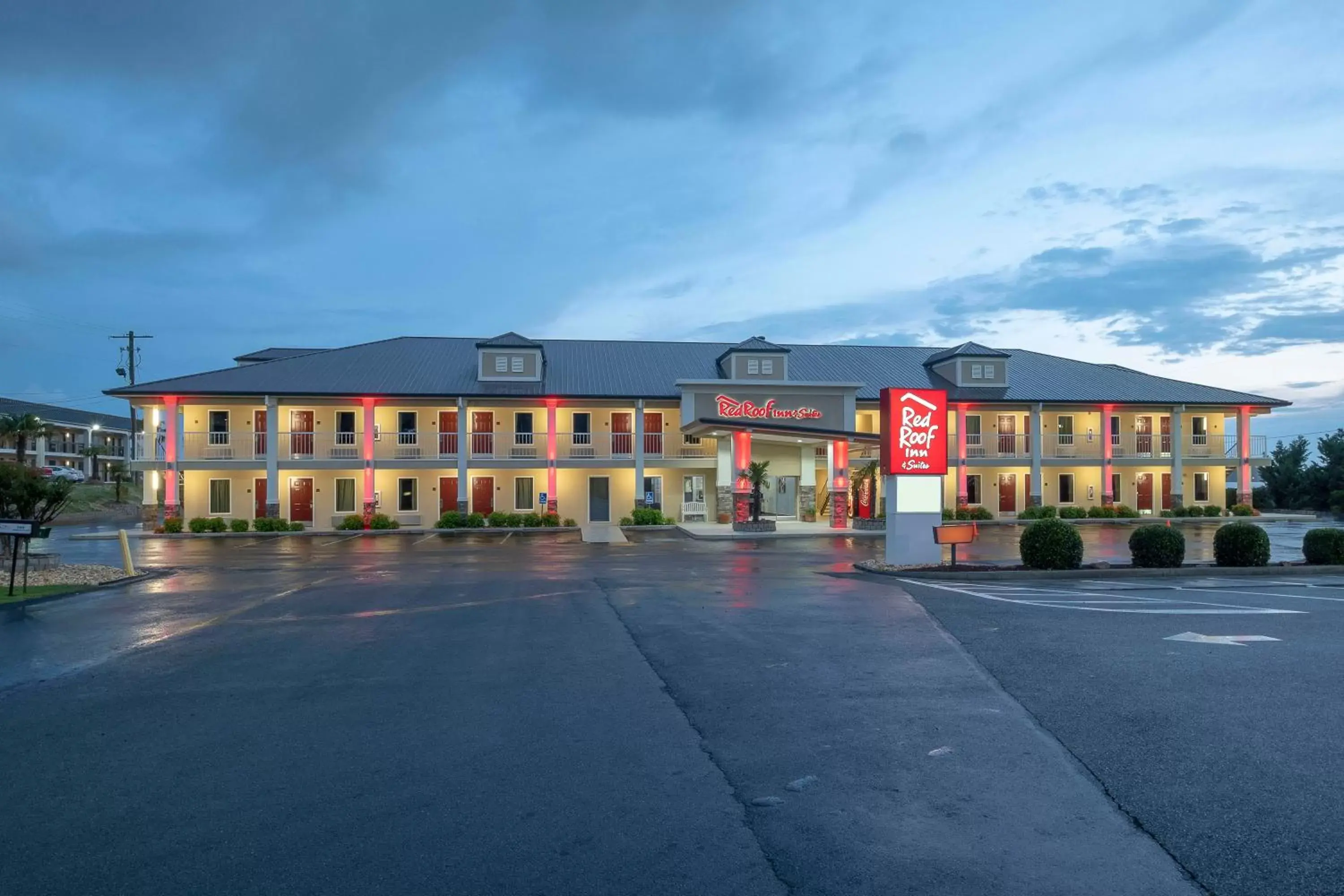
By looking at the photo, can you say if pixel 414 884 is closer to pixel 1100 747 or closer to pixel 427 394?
pixel 1100 747

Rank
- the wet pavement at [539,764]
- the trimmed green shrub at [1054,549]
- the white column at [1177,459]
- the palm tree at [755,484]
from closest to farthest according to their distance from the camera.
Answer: the wet pavement at [539,764]
the trimmed green shrub at [1054,549]
the palm tree at [755,484]
the white column at [1177,459]

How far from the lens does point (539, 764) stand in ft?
18.9

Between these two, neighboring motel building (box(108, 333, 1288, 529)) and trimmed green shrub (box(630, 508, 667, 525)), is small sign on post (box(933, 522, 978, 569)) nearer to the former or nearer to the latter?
neighboring motel building (box(108, 333, 1288, 529))

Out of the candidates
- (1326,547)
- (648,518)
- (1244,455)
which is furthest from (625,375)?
(1244,455)

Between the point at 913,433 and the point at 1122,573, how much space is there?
496 centimetres

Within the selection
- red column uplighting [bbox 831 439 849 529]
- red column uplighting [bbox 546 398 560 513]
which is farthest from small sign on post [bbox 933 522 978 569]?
red column uplighting [bbox 546 398 560 513]

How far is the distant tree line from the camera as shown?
163 feet

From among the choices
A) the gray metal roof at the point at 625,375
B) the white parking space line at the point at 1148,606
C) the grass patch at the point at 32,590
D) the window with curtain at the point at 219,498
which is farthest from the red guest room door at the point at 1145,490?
the grass patch at the point at 32,590

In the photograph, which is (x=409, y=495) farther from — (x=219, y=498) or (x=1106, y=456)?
(x=1106, y=456)

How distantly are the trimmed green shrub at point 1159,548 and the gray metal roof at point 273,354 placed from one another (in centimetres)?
3773

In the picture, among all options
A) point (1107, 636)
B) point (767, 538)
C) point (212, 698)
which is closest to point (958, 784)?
point (1107, 636)

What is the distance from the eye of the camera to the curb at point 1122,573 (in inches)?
657

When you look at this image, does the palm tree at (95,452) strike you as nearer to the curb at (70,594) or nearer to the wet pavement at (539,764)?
the curb at (70,594)

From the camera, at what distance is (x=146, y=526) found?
119 ft
